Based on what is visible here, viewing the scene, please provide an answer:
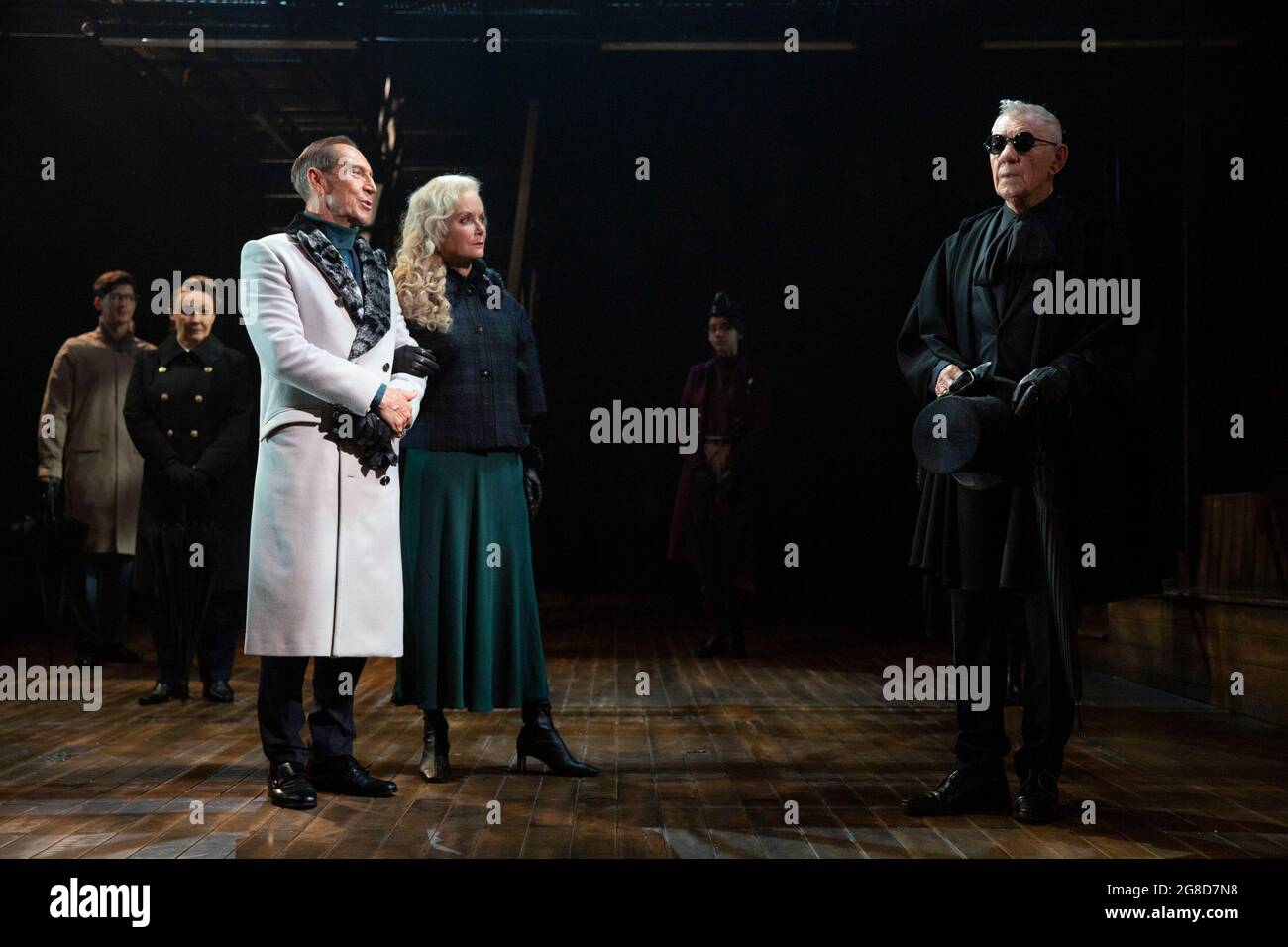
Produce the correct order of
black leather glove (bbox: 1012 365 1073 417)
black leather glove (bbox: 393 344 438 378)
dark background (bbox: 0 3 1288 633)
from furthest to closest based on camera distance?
dark background (bbox: 0 3 1288 633) → black leather glove (bbox: 393 344 438 378) → black leather glove (bbox: 1012 365 1073 417)

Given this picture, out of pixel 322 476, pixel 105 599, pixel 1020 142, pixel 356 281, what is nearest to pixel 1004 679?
pixel 1020 142

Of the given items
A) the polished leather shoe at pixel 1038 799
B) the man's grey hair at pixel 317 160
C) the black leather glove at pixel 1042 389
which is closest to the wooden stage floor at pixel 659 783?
the polished leather shoe at pixel 1038 799

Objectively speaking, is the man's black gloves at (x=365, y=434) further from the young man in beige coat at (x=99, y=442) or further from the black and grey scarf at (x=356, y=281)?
the young man in beige coat at (x=99, y=442)

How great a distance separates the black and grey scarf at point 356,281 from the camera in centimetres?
334

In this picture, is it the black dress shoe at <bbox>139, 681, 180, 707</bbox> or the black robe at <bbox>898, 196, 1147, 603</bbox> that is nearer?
the black robe at <bbox>898, 196, 1147, 603</bbox>

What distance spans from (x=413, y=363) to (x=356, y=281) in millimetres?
260

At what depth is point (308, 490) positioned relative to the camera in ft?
10.7

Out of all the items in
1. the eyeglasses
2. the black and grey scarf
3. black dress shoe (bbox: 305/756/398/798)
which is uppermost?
the eyeglasses

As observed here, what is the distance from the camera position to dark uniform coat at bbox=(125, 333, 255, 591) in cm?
535

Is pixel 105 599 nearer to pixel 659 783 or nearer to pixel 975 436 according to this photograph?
pixel 659 783

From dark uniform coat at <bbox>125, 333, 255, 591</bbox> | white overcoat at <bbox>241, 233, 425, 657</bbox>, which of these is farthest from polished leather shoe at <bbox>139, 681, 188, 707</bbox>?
white overcoat at <bbox>241, 233, 425, 657</bbox>

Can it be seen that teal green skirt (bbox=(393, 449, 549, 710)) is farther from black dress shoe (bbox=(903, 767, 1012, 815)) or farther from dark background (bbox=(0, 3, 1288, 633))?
dark background (bbox=(0, 3, 1288, 633))

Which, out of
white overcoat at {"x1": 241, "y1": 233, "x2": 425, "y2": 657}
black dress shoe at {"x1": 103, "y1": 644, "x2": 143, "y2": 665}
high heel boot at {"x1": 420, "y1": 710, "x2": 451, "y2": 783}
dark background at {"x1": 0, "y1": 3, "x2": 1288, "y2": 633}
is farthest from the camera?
dark background at {"x1": 0, "y1": 3, "x2": 1288, "y2": 633}
